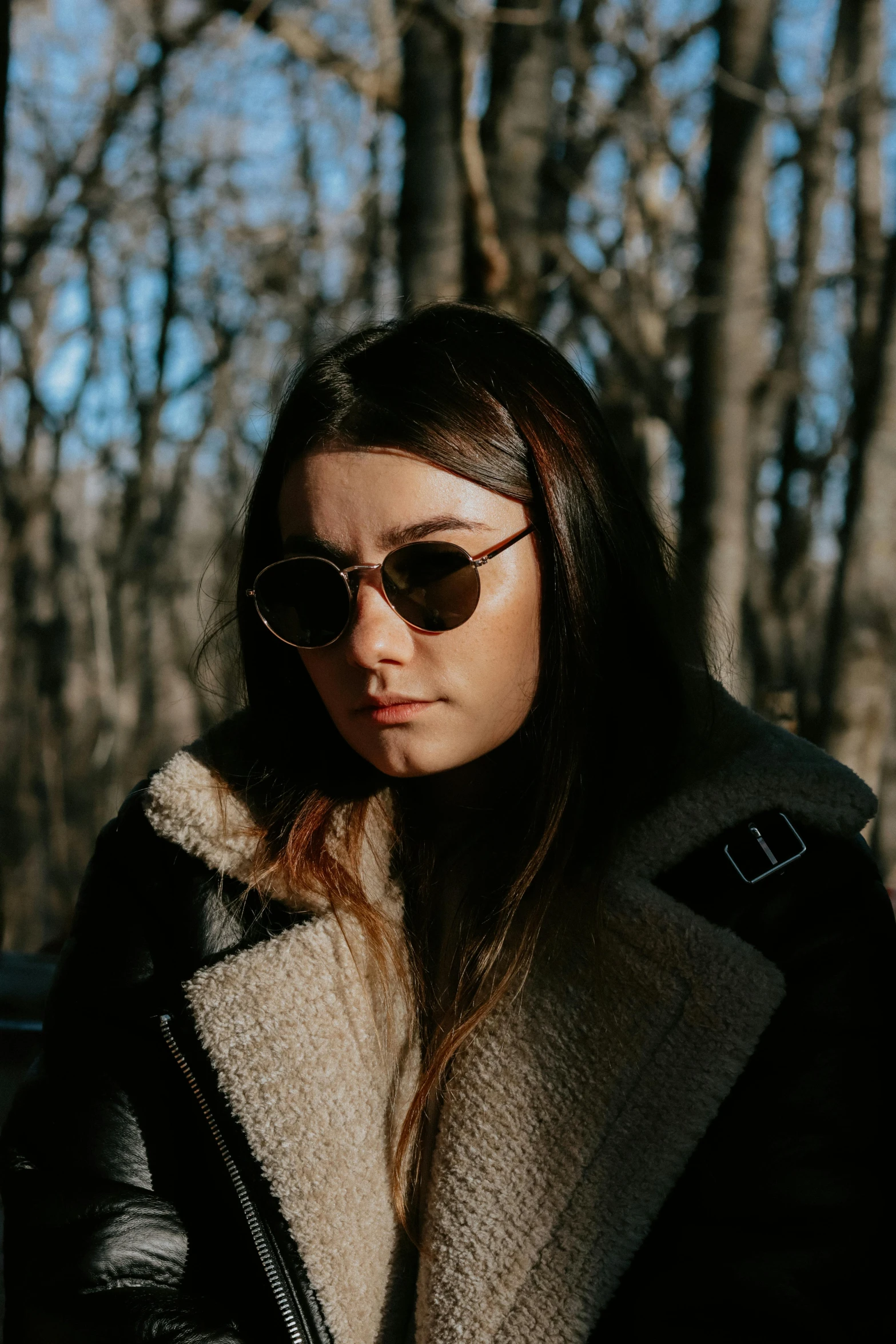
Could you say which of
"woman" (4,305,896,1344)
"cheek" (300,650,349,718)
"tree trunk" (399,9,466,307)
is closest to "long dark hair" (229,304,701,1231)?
"woman" (4,305,896,1344)

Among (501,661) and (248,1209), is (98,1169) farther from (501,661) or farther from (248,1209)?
(501,661)

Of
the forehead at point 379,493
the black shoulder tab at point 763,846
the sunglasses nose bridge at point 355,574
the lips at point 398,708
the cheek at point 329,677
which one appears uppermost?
the forehead at point 379,493

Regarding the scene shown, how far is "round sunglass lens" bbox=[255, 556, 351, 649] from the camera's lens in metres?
1.62


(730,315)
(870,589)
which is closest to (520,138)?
(730,315)

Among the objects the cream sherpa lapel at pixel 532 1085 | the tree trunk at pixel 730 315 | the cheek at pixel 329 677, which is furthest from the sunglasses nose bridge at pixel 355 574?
the tree trunk at pixel 730 315

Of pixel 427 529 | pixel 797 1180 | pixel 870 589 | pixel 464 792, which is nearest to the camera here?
pixel 797 1180

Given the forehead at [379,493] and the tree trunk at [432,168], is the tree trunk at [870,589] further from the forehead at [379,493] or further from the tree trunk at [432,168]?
the forehead at [379,493]

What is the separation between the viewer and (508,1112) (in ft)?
5.41

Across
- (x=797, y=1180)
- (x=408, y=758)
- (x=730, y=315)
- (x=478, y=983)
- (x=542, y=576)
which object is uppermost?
(x=730, y=315)

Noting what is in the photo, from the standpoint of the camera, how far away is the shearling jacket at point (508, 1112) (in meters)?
1.50

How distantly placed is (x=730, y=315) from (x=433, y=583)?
371 cm

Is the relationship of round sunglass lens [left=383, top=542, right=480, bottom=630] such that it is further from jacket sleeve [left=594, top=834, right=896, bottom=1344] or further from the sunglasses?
jacket sleeve [left=594, top=834, right=896, bottom=1344]

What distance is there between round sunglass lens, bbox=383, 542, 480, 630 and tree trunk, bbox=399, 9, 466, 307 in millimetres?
2590

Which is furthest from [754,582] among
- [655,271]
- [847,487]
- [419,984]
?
[419,984]
